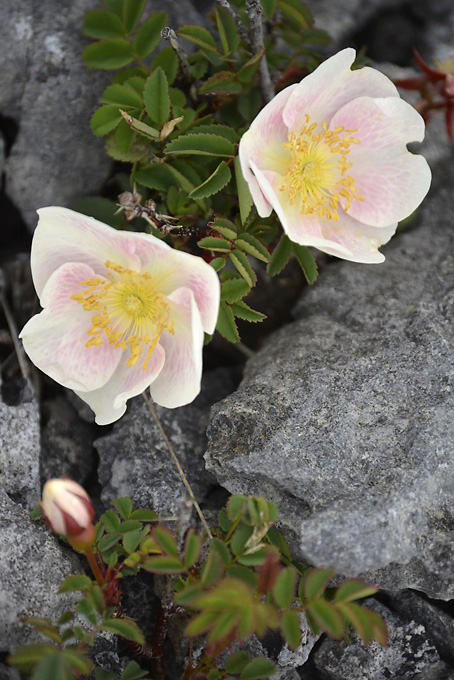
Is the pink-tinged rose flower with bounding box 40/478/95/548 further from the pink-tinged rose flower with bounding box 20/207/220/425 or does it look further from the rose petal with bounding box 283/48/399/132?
the rose petal with bounding box 283/48/399/132

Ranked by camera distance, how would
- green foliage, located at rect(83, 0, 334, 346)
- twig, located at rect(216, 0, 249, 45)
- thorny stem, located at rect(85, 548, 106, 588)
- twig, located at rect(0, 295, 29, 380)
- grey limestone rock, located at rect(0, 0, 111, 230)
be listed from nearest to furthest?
thorny stem, located at rect(85, 548, 106, 588) < green foliage, located at rect(83, 0, 334, 346) < twig, located at rect(216, 0, 249, 45) < twig, located at rect(0, 295, 29, 380) < grey limestone rock, located at rect(0, 0, 111, 230)

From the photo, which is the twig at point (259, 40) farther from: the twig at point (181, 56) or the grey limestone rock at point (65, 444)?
the grey limestone rock at point (65, 444)

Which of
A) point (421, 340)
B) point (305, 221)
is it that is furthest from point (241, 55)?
point (421, 340)

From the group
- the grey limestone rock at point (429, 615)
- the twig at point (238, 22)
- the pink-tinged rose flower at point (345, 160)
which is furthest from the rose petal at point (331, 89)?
the grey limestone rock at point (429, 615)

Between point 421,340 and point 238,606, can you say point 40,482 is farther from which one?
point 421,340

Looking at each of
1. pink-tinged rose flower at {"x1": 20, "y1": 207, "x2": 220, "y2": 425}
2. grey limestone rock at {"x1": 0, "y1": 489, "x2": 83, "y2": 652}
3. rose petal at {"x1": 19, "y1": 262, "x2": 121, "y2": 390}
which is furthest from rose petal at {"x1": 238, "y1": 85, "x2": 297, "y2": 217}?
grey limestone rock at {"x1": 0, "y1": 489, "x2": 83, "y2": 652}

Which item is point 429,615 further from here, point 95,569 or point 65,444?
point 65,444
